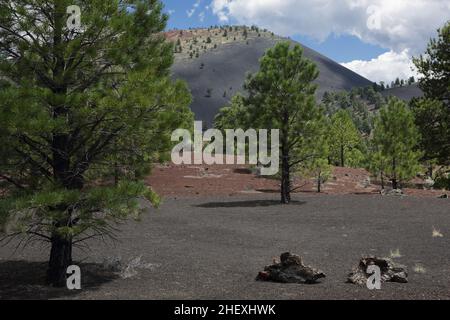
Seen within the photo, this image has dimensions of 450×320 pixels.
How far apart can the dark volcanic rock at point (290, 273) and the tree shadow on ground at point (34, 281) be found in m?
3.29

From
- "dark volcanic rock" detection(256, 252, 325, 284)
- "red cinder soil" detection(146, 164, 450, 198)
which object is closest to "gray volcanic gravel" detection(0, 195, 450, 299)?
"dark volcanic rock" detection(256, 252, 325, 284)

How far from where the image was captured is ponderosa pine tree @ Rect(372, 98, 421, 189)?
115 ft

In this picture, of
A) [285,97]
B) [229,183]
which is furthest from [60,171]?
[229,183]

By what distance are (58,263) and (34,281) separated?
752 mm

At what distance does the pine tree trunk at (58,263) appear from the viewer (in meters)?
9.10

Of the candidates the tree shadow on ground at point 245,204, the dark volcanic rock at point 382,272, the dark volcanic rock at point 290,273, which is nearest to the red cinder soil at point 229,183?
the tree shadow on ground at point 245,204

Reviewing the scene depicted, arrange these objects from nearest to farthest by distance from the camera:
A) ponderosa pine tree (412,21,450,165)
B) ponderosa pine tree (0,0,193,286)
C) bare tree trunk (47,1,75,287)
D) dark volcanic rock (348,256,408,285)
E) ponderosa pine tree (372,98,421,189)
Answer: ponderosa pine tree (0,0,193,286), bare tree trunk (47,1,75,287), dark volcanic rock (348,256,408,285), ponderosa pine tree (412,21,450,165), ponderosa pine tree (372,98,421,189)

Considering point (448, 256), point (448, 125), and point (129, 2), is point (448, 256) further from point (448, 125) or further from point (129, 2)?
point (448, 125)

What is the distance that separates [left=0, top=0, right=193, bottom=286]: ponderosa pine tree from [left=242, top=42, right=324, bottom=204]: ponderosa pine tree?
51.8ft

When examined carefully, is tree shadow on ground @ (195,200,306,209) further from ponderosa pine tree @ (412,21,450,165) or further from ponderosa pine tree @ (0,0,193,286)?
ponderosa pine tree @ (0,0,193,286)

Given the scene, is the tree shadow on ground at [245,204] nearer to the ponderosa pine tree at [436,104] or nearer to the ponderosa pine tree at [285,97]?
the ponderosa pine tree at [285,97]

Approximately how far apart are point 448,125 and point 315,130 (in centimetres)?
682

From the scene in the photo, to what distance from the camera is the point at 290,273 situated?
368 inches

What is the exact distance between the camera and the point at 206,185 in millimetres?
37438
